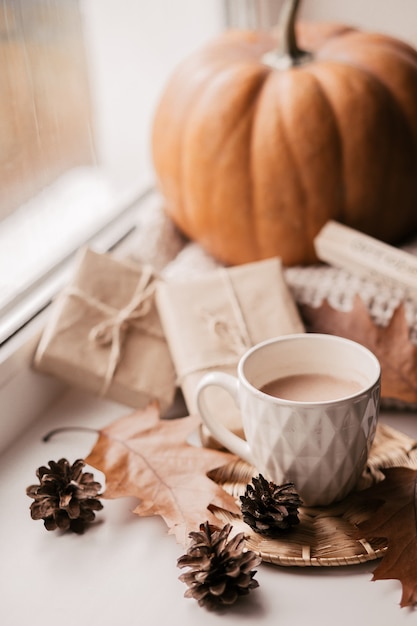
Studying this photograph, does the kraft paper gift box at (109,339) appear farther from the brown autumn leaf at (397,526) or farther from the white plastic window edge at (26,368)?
the brown autumn leaf at (397,526)

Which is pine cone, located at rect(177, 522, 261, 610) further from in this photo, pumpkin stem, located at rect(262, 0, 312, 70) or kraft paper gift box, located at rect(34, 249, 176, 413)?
pumpkin stem, located at rect(262, 0, 312, 70)

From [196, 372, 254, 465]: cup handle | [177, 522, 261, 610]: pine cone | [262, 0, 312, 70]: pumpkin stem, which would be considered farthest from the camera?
[262, 0, 312, 70]: pumpkin stem

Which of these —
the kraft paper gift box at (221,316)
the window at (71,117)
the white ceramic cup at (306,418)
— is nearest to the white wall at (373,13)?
the window at (71,117)

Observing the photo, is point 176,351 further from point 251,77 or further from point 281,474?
point 251,77

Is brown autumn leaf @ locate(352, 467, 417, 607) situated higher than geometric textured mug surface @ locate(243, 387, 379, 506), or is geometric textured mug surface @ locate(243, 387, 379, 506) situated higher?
geometric textured mug surface @ locate(243, 387, 379, 506)

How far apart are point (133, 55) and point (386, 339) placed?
735 millimetres

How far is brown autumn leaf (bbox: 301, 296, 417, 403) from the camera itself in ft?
2.60

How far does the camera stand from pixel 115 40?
4.11ft

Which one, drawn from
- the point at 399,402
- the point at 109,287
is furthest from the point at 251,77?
the point at 399,402

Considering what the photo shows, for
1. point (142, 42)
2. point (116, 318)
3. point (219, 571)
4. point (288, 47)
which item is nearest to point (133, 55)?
point (142, 42)

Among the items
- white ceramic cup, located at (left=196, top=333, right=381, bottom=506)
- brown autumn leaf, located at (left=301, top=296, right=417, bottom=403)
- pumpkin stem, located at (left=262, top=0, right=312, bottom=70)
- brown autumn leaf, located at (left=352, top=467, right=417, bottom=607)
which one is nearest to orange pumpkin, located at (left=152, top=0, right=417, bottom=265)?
pumpkin stem, located at (left=262, top=0, right=312, bottom=70)

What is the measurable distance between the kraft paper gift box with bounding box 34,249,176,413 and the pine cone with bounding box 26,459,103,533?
0.15 meters

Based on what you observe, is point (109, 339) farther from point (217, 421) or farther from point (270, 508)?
point (270, 508)

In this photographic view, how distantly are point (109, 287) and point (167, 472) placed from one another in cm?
26
